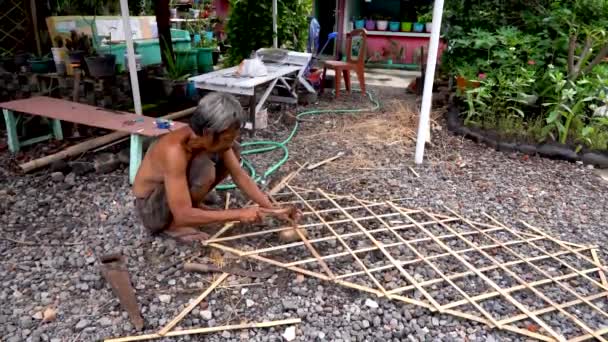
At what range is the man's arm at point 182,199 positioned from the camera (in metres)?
2.12

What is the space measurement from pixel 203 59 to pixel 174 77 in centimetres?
138

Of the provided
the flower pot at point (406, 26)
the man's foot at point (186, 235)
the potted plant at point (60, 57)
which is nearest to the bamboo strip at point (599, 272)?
the man's foot at point (186, 235)

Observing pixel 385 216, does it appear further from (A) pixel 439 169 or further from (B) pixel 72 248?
(B) pixel 72 248

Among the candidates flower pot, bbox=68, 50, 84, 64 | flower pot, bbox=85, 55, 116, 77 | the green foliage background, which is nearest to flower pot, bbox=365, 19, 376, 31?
the green foliage background

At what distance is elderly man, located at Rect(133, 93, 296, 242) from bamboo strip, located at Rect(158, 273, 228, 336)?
1.03 ft

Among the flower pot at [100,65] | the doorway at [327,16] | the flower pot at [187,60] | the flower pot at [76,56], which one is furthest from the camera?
the doorway at [327,16]

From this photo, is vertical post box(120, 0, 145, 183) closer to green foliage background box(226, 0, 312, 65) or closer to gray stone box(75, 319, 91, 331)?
gray stone box(75, 319, 91, 331)

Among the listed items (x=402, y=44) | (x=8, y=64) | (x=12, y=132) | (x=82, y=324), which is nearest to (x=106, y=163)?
(x=12, y=132)

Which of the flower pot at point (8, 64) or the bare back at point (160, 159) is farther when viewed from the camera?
the flower pot at point (8, 64)

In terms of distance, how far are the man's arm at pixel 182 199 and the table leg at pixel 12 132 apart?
261 centimetres

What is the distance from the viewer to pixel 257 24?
691 cm

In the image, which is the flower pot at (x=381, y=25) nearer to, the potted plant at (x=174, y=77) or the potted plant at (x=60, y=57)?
the potted plant at (x=174, y=77)

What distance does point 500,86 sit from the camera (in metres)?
4.61

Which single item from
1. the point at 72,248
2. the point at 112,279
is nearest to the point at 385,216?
the point at 112,279
